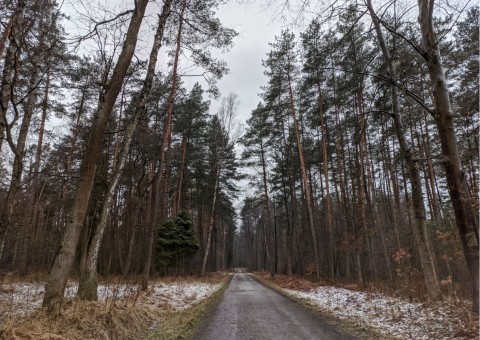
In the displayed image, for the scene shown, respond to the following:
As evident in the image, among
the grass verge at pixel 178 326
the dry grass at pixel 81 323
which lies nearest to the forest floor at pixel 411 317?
the grass verge at pixel 178 326

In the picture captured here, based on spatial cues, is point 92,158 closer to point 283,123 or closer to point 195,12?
point 195,12

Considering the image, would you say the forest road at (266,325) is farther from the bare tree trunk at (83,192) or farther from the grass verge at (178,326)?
the bare tree trunk at (83,192)

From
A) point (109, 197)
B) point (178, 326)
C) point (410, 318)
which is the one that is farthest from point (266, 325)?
point (109, 197)

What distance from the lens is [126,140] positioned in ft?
26.3

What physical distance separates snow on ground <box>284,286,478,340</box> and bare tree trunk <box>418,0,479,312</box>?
2.57 ft

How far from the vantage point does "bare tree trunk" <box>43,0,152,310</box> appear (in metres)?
5.04

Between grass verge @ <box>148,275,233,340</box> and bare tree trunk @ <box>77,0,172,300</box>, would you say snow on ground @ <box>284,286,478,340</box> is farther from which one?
bare tree trunk @ <box>77,0,172,300</box>

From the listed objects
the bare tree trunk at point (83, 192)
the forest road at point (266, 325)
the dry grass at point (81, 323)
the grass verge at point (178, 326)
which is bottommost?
the forest road at point (266, 325)

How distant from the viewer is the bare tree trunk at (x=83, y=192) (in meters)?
5.04

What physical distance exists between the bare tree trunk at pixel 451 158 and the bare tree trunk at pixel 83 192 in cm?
543

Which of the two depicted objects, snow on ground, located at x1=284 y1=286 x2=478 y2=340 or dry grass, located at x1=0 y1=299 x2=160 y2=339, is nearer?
dry grass, located at x1=0 y1=299 x2=160 y2=339

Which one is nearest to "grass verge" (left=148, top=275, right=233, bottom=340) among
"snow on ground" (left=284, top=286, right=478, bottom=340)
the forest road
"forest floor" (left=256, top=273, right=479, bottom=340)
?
the forest road

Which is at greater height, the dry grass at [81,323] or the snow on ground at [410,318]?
the dry grass at [81,323]

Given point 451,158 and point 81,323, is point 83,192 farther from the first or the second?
point 451,158
